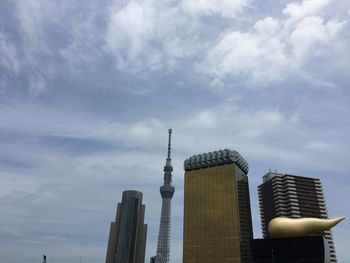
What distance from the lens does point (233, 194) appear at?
171875 millimetres

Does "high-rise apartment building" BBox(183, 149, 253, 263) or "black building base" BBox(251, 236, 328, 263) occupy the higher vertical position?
"high-rise apartment building" BBox(183, 149, 253, 263)

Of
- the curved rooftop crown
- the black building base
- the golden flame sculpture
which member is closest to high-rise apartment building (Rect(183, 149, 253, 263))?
the curved rooftop crown

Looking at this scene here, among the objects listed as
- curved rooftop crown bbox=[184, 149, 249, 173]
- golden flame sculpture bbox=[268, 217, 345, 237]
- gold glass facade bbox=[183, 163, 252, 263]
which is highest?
curved rooftop crown bbox=[184, 149, 249, 173]

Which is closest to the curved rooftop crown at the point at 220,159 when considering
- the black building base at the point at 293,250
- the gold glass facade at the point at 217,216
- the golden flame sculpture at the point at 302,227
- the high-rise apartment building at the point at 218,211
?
the high-rise apartment building at the point at 218,211

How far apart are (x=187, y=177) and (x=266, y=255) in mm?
78242

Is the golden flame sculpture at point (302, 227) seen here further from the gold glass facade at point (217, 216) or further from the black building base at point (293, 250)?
the gold glass facade at point (217, 216)

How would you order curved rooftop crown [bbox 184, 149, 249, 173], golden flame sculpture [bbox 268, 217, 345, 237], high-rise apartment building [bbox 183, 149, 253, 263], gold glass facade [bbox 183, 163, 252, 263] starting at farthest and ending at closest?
curved rooftop crown [bbox 184, 149, 249, 173]
high-rise apartment building [bbox 183, 149, 253, 263]
gold glass facade [bbox 183, 163, 252, 263]
golden flame sculpture [bbox 268, 217, 345, 237]

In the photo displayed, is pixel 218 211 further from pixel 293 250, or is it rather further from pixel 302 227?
pixel 302 227

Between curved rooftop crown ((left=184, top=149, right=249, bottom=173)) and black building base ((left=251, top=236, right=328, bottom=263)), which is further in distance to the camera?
curved rooftop crown ((left=184, top=149, right=249, bottom=173))

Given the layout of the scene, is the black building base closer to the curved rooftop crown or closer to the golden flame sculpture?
the golden flame sculpture

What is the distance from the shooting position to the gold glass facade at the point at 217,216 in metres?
161

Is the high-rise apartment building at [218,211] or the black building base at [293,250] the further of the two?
the high-rise apartment building at [218,211]

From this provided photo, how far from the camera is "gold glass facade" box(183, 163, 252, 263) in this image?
16100 cm

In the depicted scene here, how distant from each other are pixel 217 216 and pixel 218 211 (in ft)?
8.28
